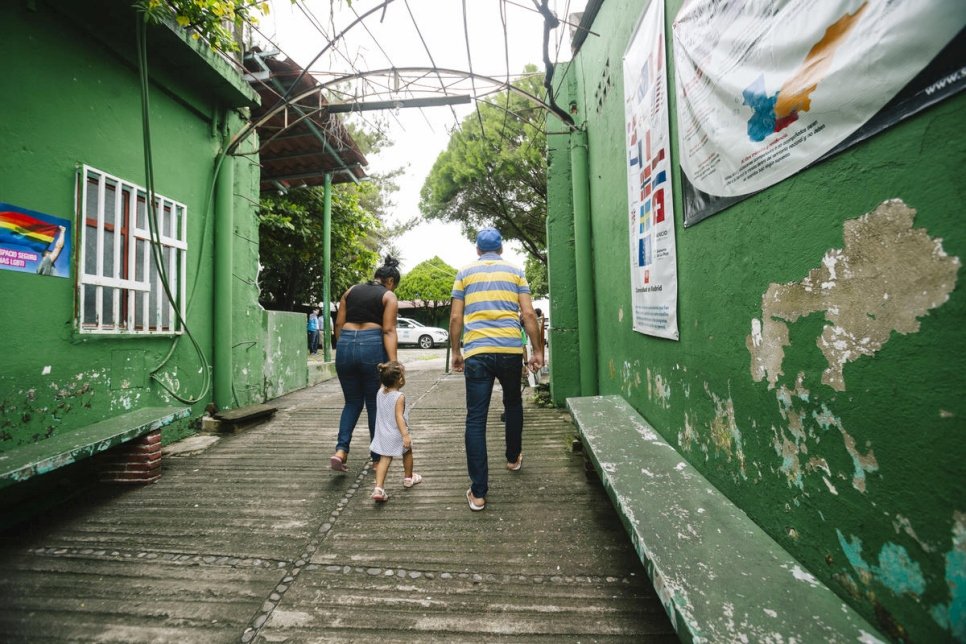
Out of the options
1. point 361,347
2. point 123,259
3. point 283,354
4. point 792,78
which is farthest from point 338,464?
point 283,354

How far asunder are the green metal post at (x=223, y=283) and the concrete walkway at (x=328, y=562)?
163cm

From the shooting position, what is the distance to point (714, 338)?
221 cm

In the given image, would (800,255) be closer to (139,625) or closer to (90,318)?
(139,625)

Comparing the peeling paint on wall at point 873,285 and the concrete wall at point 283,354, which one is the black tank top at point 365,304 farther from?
the concrete wall at point 283,354

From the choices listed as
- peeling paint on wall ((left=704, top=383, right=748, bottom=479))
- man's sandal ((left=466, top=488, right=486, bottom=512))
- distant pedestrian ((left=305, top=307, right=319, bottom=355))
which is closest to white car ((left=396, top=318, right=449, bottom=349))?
distant pedestrian ((left=305, top=307, right=319, bottom=355))

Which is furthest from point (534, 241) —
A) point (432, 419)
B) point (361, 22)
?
point (361, 22)

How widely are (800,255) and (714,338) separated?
2.53ft

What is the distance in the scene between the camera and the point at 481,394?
113 inches

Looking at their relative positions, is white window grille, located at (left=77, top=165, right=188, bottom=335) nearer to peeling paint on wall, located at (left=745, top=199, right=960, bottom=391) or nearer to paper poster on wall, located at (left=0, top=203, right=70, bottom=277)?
paper poster on wall, located at (left=0, top=203, right=70, bottom=277)

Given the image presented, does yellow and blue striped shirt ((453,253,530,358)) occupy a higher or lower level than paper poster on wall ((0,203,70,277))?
lower

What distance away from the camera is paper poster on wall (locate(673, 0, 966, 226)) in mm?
1028

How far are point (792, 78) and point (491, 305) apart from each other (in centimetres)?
195

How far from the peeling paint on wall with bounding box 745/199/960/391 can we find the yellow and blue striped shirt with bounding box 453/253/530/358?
5.50 feet

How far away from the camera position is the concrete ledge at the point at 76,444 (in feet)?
7.78
